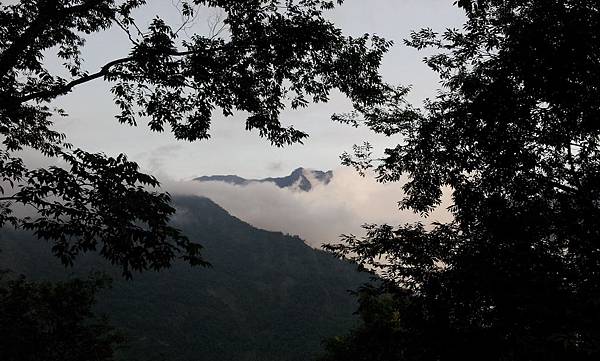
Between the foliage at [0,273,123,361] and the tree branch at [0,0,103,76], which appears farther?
the foliage at [0,273,123,361]

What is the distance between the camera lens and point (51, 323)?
14836 mm

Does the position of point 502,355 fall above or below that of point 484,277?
below

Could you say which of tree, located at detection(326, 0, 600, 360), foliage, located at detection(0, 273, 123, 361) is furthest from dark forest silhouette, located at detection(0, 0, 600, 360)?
foliage, located at detection(0, 273, 123, 361)

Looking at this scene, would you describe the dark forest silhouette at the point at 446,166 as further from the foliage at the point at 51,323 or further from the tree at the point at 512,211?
the foliage at the point at 51,323

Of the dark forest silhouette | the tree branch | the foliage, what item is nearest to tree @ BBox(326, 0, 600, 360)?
the dark forest silhouette

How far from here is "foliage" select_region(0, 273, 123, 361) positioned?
1316 cm

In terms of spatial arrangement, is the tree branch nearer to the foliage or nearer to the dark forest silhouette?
the dark forest silhouette

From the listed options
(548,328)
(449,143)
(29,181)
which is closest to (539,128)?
(449,143)

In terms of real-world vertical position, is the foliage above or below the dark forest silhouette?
below

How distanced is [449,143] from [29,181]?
8013 millimetres

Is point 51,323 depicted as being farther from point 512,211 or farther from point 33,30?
point 512,211

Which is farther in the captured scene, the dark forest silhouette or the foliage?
the foliage

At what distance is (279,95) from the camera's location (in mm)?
9812

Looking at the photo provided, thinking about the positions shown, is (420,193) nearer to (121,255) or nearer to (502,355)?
(502,355)
